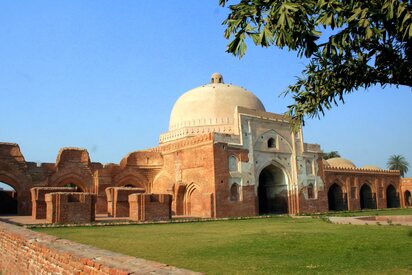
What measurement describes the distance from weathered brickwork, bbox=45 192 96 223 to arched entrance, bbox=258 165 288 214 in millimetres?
12852

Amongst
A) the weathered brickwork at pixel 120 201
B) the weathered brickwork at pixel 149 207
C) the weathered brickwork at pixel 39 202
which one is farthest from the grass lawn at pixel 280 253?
the weathered brickwork at pixel 120 201

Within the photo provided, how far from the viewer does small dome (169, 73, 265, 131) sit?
85.1 feet

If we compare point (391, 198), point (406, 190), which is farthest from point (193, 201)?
point (406, 190)

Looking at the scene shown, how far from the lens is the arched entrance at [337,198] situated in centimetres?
3014

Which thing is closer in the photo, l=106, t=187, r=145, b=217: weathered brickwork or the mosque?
l=106, t=187, r=145, b=217: weathered brickwork

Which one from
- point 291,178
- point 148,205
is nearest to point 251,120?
point 291,178

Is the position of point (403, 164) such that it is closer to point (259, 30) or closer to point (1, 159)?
point (1, 159)

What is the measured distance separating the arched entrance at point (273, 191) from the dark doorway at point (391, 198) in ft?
45.7

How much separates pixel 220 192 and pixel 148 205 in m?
5.18

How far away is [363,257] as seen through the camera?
6.96 meters

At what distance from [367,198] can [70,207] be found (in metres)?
25.3

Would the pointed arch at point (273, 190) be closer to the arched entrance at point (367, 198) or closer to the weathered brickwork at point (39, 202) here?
the arched entrance at point (367, 198)

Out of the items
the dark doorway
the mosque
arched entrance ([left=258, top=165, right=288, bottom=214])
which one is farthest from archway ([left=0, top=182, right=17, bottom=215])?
the dark doorway

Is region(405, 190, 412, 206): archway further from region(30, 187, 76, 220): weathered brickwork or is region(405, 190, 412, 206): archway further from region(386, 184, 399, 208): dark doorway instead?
region(30, 187, 76, 220): weathered brickwork
